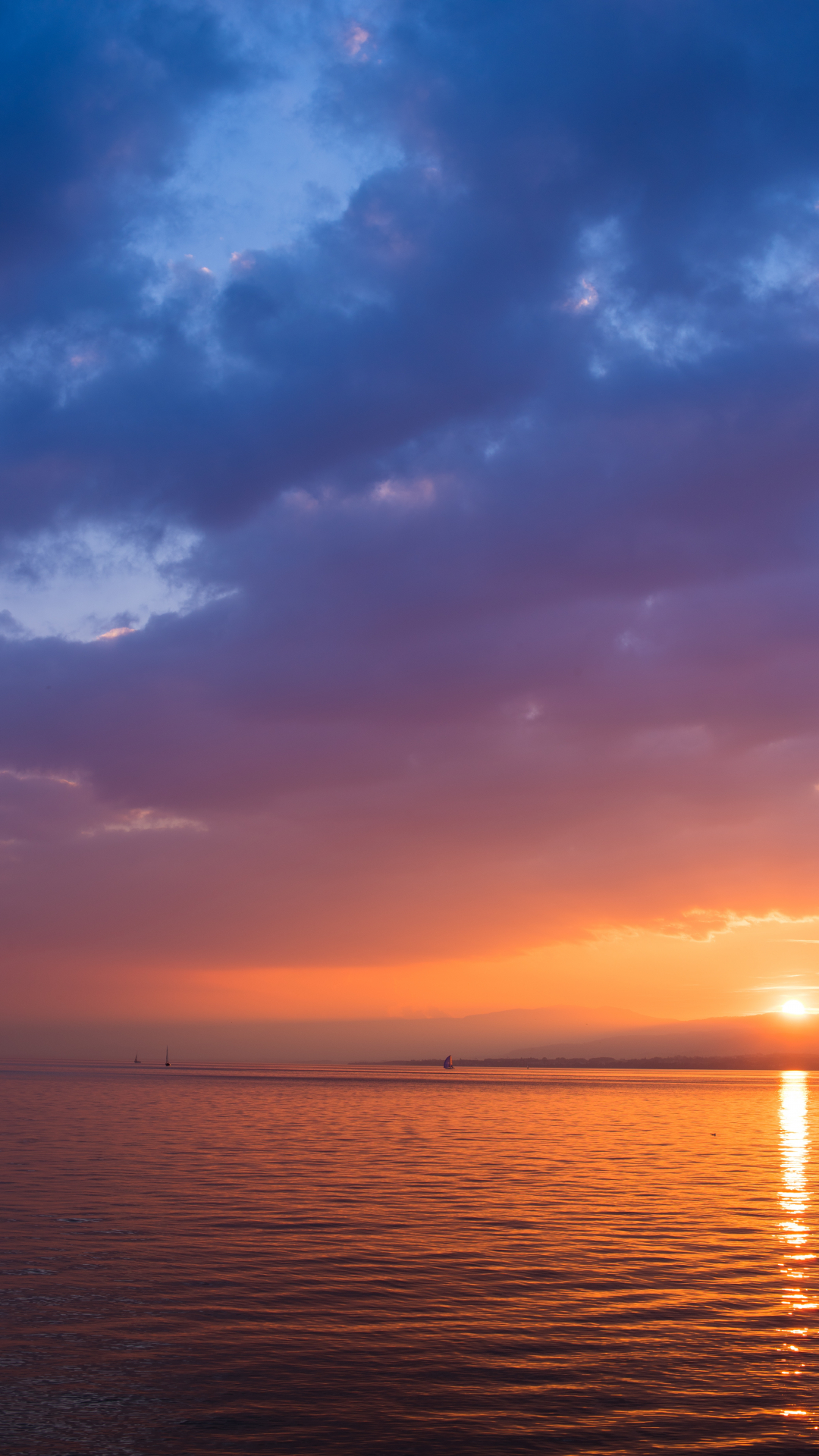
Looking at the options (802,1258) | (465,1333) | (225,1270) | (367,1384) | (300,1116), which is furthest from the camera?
(300,1116)

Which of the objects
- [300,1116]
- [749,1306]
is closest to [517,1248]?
[749,1306]

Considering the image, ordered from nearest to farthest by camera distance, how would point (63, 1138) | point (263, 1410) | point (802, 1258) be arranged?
1. point (263, 1410)
2. point (802, 1258)
3. point (63, 1138)

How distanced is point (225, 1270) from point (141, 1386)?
377 inches

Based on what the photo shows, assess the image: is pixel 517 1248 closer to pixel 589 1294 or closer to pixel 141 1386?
pixel 589 1294

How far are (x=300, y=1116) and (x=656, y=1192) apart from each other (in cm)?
5392

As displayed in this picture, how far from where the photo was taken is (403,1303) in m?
23.8

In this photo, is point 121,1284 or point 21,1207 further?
point 21,1207

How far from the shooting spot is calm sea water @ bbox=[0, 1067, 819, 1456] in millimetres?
16188

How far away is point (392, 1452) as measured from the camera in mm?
14898

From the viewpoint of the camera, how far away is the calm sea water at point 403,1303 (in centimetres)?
1619

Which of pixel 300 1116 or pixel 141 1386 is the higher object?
pixel 141 1386

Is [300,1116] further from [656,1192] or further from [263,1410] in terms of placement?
[263,1410]

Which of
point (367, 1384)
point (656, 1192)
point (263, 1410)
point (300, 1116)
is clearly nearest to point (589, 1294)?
point (367, 1384)

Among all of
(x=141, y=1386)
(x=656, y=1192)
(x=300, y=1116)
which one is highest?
(x=141, y=1386)
